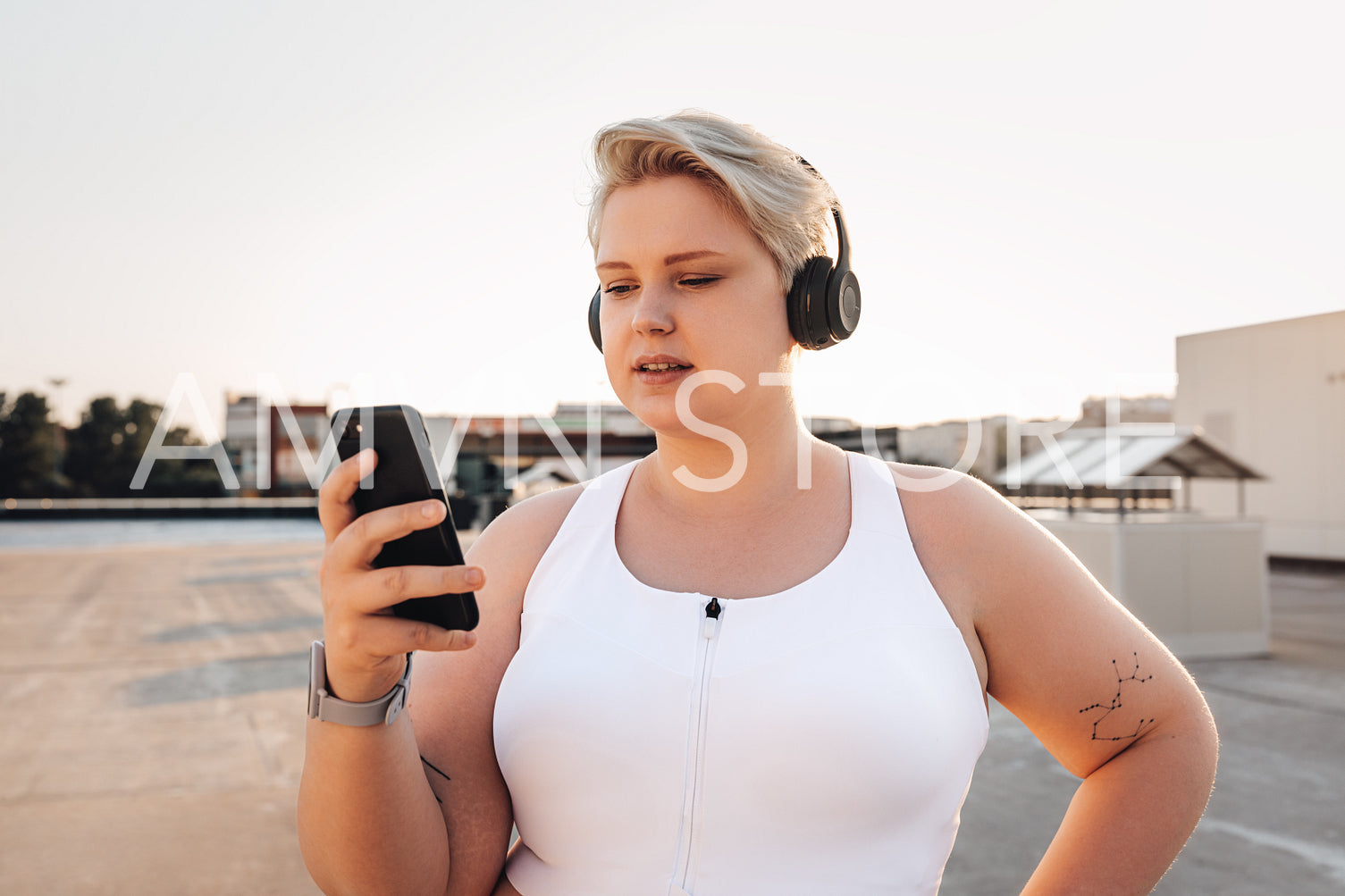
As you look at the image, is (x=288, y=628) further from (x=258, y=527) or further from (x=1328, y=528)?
(x=258, y=527)

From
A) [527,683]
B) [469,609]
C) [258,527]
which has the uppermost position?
[469,609]

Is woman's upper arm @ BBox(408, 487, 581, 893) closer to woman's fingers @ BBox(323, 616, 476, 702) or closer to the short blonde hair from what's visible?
woman's fingers @ BBox(323, 616, 476, 702)

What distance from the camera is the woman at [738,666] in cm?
130

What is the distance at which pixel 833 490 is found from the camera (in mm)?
1590

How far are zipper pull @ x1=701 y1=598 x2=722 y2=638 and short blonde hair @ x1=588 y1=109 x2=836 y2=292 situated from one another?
1.81 feet

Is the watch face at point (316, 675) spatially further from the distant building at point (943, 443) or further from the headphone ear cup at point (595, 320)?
the distant building at point (943, 443)

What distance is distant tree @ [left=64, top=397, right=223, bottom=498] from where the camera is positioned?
47.8 m

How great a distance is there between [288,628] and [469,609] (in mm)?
9253

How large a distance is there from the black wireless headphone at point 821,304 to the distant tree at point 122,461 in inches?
2018

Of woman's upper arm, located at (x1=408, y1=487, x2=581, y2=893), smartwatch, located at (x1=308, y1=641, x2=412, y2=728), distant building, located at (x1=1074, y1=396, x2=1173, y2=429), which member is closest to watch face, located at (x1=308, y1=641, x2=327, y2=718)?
smartwatch, located at (x1=308, y1=641, x2=412, y2=728)

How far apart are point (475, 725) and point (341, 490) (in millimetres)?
602

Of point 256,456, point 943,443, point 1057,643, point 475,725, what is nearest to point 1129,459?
point 943,443

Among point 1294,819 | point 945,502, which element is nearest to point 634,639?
point 945,502

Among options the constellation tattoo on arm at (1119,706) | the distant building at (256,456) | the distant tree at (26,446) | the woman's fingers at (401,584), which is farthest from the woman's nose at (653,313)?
the distant tree at (26,446)
